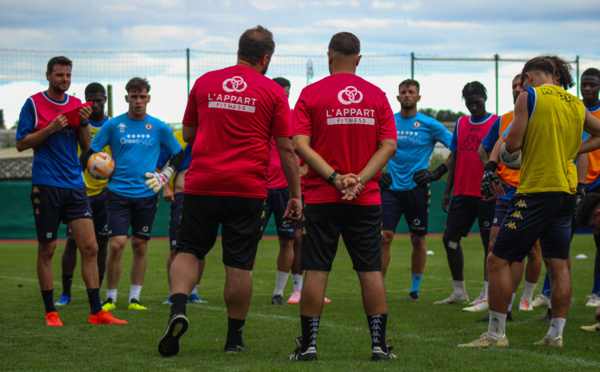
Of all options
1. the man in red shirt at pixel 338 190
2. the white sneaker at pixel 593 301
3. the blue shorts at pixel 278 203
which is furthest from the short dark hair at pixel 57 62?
the white sneaker at pixel 593 301

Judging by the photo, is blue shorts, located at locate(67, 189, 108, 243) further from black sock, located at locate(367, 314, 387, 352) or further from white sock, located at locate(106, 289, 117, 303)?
black sock, located at locate(367, 314, 387, 352)

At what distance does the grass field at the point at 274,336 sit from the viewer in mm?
4727

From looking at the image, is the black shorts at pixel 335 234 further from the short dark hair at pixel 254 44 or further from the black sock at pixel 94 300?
the black sock at pixel 94 300

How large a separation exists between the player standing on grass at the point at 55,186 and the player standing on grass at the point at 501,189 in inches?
143

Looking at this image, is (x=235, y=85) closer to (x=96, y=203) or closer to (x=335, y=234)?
(x=335, y=234)

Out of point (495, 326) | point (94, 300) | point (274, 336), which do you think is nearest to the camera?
point (495, 326)

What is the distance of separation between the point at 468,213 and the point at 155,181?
3594 millimetres

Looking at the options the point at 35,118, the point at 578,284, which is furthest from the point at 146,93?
the point at 578,284

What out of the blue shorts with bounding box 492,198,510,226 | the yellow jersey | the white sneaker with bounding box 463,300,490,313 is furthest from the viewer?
the white sneaker with bounding box 463,300,490,313

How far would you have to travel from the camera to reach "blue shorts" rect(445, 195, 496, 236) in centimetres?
811

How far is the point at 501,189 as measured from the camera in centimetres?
606

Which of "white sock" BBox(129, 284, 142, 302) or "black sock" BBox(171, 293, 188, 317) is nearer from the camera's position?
"black sock" BBox(171, 293, 188, 317)

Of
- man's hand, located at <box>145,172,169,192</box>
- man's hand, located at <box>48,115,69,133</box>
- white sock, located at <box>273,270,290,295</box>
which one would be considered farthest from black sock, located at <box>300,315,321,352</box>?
white sock, located at <box>273,270,290,295</box>

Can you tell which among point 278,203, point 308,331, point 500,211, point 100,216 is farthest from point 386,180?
point 308,331
